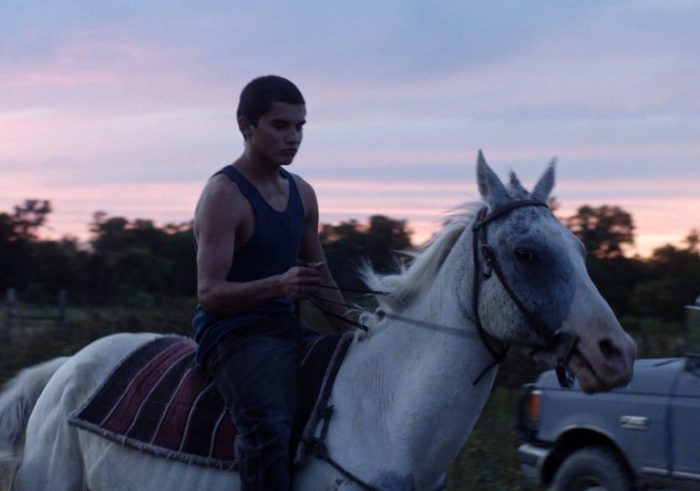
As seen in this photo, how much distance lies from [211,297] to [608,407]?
5255 mm

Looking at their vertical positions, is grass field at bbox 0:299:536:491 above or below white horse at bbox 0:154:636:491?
below

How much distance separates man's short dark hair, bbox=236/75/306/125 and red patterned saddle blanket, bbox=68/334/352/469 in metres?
1.02

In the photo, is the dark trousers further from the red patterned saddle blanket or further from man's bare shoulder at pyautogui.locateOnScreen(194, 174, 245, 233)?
man's bare shoulder at pyautogui.locateOnScreen(194, 174, 245, 233)

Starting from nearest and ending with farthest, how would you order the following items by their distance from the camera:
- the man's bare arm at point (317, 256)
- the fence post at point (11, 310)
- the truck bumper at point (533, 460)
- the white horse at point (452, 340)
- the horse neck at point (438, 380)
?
the white horse at point (452, 340)
the horse neck at point (438, 380)
the man's bare arm at point (317, 256)
the truck bumper at point (533, 460)
the fence post at point (11, 310)

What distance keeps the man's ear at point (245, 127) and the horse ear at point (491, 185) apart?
3.39 ft

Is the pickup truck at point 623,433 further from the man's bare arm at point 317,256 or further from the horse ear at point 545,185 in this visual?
the horse ear at point 545,185

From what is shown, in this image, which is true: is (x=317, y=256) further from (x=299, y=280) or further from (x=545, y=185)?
(x=545, y=185)

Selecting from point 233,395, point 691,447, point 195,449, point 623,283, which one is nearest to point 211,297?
point 233,395

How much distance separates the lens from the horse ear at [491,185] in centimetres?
429

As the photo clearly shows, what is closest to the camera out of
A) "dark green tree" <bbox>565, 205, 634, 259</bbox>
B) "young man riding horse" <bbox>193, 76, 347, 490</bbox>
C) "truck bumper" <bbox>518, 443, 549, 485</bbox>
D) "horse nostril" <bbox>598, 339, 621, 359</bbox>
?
"horse nostril" <bbox>598, 339, 621, 359</bbox>

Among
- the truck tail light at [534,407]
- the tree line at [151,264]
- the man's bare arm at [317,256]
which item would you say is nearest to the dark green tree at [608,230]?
the tree line at [151,264]

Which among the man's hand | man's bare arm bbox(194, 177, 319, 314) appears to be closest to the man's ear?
man's bare arm bbox(194, 177, 319, 314)

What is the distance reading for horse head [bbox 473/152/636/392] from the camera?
386cm

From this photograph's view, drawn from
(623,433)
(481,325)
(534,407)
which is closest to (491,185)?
(481,325)
